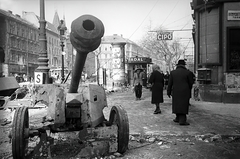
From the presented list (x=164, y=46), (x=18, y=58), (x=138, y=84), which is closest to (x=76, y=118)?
(x=138, y=84)

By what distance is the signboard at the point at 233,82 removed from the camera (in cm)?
1135

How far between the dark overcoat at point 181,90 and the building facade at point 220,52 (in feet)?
17.0

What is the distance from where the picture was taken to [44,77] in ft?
33.9

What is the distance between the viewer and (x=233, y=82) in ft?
37.4

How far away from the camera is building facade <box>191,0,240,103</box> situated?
11.4 metres

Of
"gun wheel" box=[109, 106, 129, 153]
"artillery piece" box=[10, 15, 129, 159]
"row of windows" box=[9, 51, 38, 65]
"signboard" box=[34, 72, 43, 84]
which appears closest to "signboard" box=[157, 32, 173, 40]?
"signboard" box=[34, 72, 43, 84]

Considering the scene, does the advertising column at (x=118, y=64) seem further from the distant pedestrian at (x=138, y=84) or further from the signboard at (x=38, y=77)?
the signboard at (x=38, y=77)

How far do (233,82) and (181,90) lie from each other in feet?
18.0

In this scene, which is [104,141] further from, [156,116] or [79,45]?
[156,116]

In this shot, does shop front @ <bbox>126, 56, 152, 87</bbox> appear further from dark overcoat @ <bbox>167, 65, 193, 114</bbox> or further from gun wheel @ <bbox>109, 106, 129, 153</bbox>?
gun wheel @ <bbox>109, 106, 129, 153</bbox>

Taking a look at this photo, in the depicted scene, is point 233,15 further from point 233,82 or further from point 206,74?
point 233,82

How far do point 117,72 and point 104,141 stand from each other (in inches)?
835

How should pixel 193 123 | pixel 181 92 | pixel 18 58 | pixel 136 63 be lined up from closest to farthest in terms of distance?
pixel 181 92 → pixel 193 123 → pixel 136 63 → pixel 18 58

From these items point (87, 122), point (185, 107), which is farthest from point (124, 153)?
point (185, 107)
